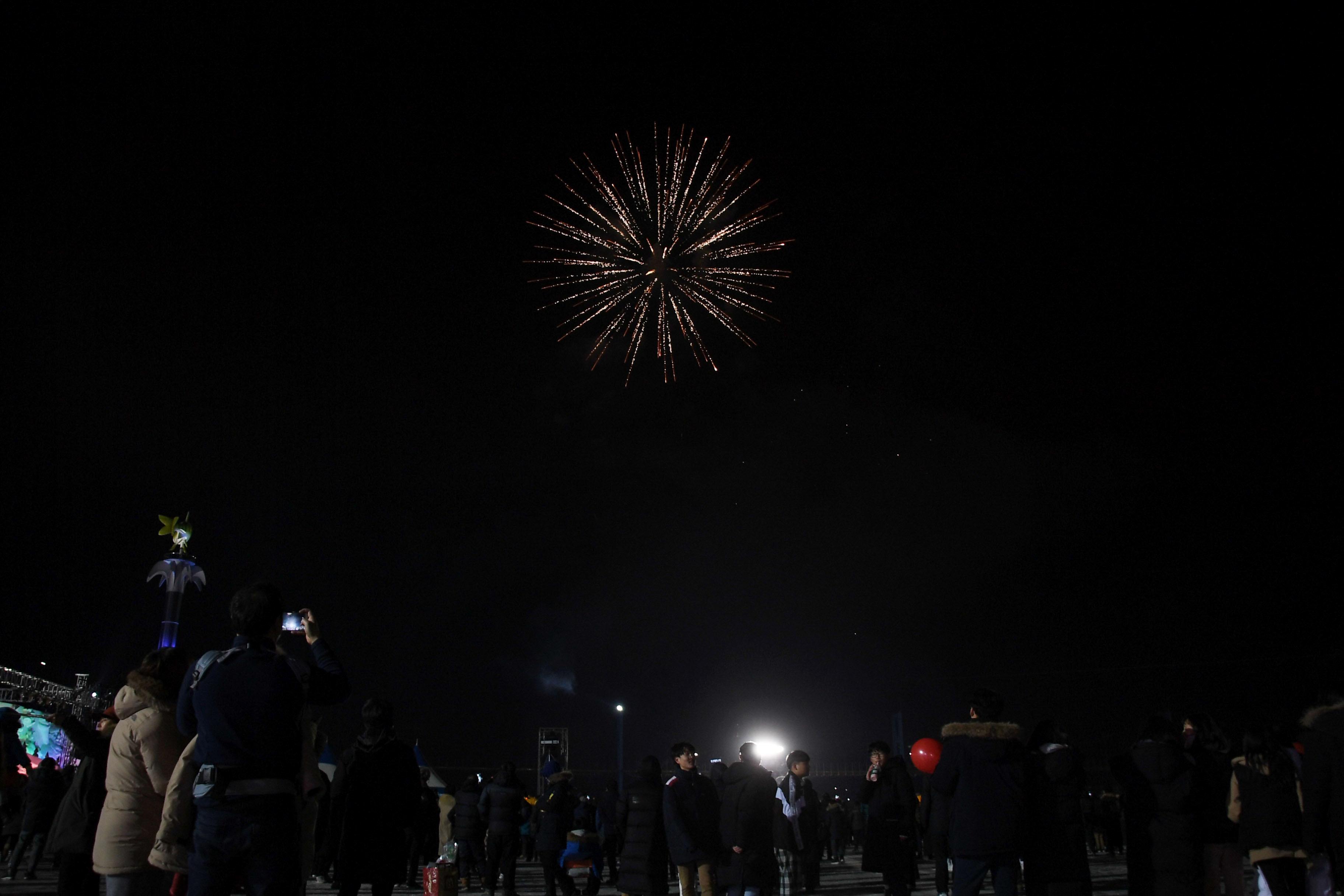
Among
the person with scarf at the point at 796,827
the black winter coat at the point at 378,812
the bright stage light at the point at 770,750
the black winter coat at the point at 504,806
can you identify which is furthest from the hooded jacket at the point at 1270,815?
the bright stage light at the point at 770,750

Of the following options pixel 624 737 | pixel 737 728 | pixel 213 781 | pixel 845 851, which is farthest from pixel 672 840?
pixel 624 737

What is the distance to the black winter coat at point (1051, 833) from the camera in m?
6.77

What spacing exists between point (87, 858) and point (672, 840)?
4.66m

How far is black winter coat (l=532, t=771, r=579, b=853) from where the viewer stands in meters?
12.4

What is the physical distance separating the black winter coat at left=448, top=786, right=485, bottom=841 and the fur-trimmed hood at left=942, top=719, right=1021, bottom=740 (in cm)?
1029

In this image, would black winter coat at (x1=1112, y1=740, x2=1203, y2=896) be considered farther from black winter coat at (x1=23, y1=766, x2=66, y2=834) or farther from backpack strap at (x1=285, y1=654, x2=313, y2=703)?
black winter coat at (x1=23, y1=766, x2=66, y2=834)

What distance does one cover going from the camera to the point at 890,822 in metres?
10.2

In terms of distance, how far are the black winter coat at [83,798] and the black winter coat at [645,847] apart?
4924 mm

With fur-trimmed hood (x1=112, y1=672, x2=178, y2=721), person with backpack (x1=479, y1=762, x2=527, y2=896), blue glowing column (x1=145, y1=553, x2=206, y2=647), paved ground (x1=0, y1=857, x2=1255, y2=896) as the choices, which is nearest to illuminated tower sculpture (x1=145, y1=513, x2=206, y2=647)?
blue glowing column (x1=145, y1=553, x2=206, y2=647)

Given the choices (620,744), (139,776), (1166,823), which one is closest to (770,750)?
(620,744)

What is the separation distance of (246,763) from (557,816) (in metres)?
9.41

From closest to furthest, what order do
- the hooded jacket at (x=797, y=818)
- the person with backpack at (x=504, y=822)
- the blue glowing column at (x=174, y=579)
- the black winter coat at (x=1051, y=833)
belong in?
the black winter coat at (x=1051, y=833) → the hooded jacket at (x=797, y=818) → the person with backpack at (x=504, y=822) → the blue glowing column at (x=174, y=579)

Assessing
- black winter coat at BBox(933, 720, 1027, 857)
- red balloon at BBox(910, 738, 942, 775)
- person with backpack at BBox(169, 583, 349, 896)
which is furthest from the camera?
red balloon at BBox(910, 738, 942, 775)

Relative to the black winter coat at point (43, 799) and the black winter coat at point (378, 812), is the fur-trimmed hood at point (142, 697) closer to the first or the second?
the black winter coat at point (378, 812)
